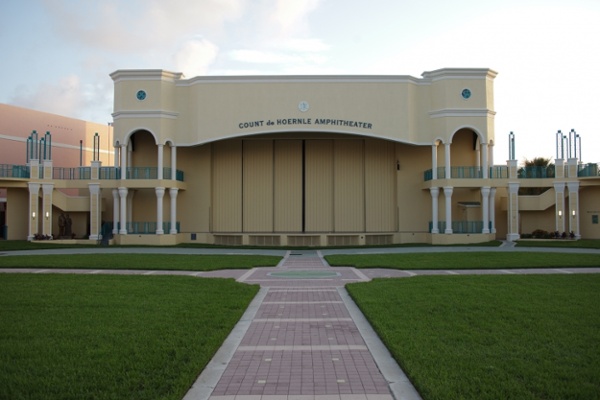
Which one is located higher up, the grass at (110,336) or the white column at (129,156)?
the white column at (129,156)

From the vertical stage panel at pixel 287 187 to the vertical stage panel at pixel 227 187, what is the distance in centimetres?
272

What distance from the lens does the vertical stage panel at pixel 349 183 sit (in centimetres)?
4456

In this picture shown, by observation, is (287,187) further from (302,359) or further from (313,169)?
(302,359)

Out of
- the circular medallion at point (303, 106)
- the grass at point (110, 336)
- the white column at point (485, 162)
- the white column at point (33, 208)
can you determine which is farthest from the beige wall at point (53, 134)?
the grass at point (110, 336)

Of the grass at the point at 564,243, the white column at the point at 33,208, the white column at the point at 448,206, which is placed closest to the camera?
the grass at the point at 564,243

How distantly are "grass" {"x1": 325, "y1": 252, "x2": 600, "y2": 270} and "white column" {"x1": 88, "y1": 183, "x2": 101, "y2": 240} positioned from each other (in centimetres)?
2052

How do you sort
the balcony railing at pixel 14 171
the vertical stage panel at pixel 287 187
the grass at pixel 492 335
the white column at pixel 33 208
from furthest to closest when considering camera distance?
the vertical stage panel at pixel 287 187 → the balcony railing at pixel 14 171 → the white column at pixel 33 208 → the grass at pixel 492 335

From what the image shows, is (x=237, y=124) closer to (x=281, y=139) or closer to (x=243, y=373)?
(x=281, y=139)

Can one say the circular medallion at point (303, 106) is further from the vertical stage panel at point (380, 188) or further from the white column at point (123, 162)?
the white column at point (123, 162)

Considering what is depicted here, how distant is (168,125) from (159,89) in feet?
8.48

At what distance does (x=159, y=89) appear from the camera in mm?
42469

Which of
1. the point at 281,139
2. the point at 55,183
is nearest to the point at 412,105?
the point at 281,139

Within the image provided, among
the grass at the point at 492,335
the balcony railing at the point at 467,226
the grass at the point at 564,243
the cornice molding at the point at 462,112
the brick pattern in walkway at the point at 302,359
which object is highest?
the cornice molding at the point at 462,112

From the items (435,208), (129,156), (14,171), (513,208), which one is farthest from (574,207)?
(14,171)
